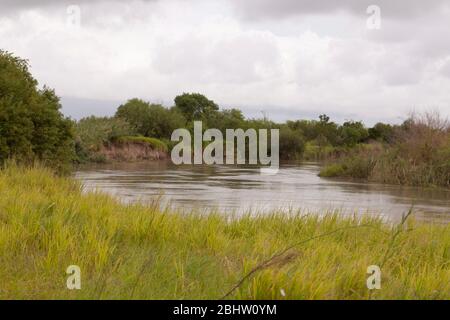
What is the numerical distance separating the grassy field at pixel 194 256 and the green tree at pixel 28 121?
690 centimetres

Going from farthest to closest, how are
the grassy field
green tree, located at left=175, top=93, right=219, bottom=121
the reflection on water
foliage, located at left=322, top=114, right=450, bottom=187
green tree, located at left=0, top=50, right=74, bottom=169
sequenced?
1. green tree, located at left=175, top=93, right=219, bottom=121
2. foliage, located at left=322, top=114, right=450, bottom=187
3. green tree, located at left=0, top=50, right=74, bottom=169
4. the reflection on water
5. the grassy field

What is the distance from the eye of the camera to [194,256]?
18.3ft

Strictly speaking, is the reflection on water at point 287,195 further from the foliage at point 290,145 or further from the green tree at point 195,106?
the green tree at point 195,106

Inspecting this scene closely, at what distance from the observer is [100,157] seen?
35.9 meters

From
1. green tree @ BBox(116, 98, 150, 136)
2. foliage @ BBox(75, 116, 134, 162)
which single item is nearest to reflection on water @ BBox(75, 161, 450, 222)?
foliage @ BBox(75, 116, 134, 162)

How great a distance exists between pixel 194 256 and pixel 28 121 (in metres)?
10.9

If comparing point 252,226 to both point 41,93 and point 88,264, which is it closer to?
point 88,264

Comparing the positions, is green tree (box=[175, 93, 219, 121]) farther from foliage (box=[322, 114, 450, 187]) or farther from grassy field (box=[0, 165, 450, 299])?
grassy field (box=[0, 165, 450, 299])

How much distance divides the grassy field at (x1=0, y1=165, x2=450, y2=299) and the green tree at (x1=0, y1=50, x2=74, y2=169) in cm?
690

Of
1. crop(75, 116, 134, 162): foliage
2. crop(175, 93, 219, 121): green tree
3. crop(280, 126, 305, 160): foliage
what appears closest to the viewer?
crop(75, 116, 134, 162): foliage

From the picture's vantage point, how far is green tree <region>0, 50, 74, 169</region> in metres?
14.8
